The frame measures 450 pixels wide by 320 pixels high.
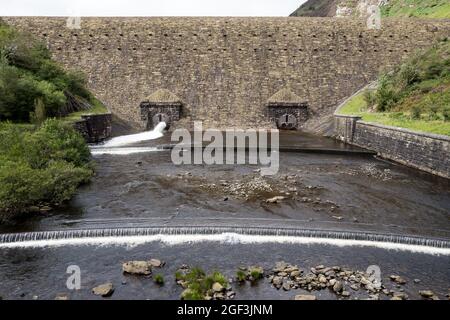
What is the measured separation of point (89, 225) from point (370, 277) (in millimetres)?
8529

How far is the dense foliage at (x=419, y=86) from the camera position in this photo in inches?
995

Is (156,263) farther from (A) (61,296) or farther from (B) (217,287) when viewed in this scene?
(A) (61,296)

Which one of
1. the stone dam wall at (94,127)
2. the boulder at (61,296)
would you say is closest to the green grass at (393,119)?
the boulder at (61,296)

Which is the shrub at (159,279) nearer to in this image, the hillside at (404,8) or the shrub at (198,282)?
the shrub at (198,282)

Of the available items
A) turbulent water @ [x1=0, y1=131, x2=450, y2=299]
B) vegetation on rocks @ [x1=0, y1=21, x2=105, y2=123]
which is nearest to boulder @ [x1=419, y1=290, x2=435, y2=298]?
turbulent water @ [x1=0, y1=131, x2=450, y2=299]

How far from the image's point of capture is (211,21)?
3975cm

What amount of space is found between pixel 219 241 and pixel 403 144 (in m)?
14.8

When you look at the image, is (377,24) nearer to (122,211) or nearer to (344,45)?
(344,45)

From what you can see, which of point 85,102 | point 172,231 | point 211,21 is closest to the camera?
point 172,231

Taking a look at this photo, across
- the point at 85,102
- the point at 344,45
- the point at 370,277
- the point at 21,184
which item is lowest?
the point at 370,277

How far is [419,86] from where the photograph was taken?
28797 millimetres

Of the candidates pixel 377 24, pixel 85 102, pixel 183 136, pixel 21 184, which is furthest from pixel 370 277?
pixel 377 24

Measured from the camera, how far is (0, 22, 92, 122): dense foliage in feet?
67.7

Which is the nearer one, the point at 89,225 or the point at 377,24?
the point at 89,225
